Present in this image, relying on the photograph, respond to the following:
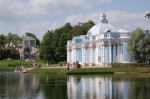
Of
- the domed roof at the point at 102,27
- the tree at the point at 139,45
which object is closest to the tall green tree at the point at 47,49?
the domed roof at the point at 102,27

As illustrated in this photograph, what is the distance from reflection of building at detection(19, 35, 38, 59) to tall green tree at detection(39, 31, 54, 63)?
61388 millimetres

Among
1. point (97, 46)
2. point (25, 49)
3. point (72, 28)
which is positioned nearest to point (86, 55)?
point (97, 46)

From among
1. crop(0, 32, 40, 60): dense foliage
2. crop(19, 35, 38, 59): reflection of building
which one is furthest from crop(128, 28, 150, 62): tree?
crop(19, 35, 38, 59): reflection of building

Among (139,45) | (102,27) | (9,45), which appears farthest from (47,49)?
(9,45)

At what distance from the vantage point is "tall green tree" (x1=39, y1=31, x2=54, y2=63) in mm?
107562

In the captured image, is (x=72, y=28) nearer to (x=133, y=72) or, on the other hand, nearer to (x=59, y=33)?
(x=59, y=33)

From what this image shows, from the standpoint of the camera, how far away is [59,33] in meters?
111

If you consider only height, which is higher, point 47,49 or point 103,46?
point 47,49

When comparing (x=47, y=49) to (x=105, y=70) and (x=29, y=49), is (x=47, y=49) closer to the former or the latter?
(x=105, y=70)

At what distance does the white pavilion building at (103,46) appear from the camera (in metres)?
81.3

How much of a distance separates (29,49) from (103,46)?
105093 mm

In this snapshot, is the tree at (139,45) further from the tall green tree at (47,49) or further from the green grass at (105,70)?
the tall green tree at (47,49)

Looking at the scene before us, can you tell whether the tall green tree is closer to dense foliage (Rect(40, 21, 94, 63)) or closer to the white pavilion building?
dense foliage (Rect(40, 21, 94, 63))

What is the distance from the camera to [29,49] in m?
183
